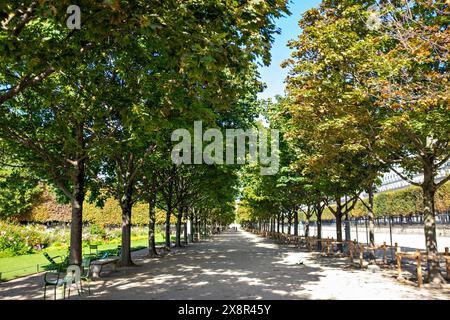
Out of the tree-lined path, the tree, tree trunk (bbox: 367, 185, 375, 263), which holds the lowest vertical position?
the tree-lined path

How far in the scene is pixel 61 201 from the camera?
19.7 metres

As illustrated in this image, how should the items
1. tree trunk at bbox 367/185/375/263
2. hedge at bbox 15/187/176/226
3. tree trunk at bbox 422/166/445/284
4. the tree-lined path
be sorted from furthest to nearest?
hedge at bbox 15/187/176/226 → tree trunk at bbox 367/185/375/263 → tree trunk at bbox 422/166/445/284 → the tree-lined path

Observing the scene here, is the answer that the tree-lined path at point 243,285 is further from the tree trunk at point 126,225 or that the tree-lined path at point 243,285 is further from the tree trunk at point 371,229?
the tree trunk at point 371,229

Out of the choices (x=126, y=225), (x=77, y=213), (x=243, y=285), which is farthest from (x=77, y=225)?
(x=243, y=285)

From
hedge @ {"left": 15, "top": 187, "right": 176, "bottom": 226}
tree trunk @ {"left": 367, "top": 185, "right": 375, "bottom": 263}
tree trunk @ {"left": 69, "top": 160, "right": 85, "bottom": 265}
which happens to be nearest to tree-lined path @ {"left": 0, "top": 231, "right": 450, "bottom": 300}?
tree trunk @ {"left": 69, "top": 160, "right": 85, "bottom": 265}

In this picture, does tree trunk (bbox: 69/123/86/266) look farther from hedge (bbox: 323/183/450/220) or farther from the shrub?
hedge (bbox: 323/183/450/220)

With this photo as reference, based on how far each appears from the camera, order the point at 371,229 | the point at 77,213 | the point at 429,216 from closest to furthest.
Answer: the point at 77,213 → the point at 429,216 → the point at 371,229

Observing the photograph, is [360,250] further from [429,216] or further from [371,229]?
[429,216]

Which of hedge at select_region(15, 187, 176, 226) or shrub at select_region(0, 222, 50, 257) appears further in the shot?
hedge at select_region(15, 187, 176, 226)

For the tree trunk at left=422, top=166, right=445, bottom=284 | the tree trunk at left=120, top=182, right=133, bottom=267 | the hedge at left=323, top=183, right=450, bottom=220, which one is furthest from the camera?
the hedge at left=323, top=183, right=450, bottom=220

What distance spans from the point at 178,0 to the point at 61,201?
50.7 ft

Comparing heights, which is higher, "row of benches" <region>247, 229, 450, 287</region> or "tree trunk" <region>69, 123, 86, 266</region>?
"tree trunk" <region>69, 123, 86, 266</region>

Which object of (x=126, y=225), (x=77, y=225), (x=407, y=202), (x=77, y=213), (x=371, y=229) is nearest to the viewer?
(x=77, y=225)

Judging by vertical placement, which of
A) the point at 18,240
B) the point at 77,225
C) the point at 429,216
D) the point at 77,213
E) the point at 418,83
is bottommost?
the point at 18,240
